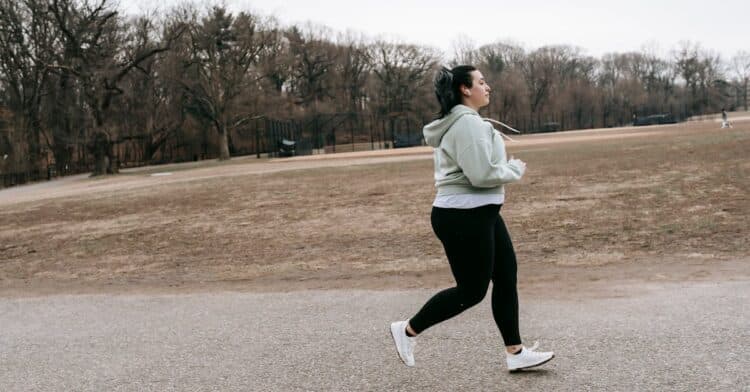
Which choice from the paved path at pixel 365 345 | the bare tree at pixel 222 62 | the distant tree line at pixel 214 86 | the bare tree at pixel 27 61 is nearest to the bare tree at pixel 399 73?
the distant tree line at pixel 214 86

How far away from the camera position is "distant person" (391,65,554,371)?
379cm

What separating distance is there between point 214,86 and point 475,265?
1881 inches

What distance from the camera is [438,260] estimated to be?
8828 millimetres

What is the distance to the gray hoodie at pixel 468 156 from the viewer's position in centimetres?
375

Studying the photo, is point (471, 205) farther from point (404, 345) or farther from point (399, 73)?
point (399, 73)

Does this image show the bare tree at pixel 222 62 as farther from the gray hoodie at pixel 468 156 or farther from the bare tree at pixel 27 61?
the gray hoodie at pixel 468 156

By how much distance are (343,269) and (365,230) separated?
273 centimetres

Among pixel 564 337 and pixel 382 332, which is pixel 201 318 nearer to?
pixel 382 332

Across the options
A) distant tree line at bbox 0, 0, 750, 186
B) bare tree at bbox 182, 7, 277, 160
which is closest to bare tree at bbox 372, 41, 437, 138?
distant tree line at bbox 0, 0, 750, 186

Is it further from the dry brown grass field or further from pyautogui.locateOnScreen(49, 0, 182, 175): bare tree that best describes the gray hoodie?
pyautogui.locateOnScreen(49, 0, 182, 175): bare tree

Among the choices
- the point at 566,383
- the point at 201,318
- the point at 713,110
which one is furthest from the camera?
the point at 713,110

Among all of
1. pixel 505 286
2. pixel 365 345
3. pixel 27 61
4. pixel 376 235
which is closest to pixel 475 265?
pixel 505 286

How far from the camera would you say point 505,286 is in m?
4.06

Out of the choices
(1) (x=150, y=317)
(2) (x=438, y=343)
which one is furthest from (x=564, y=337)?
(1) (x=150, y=317)
